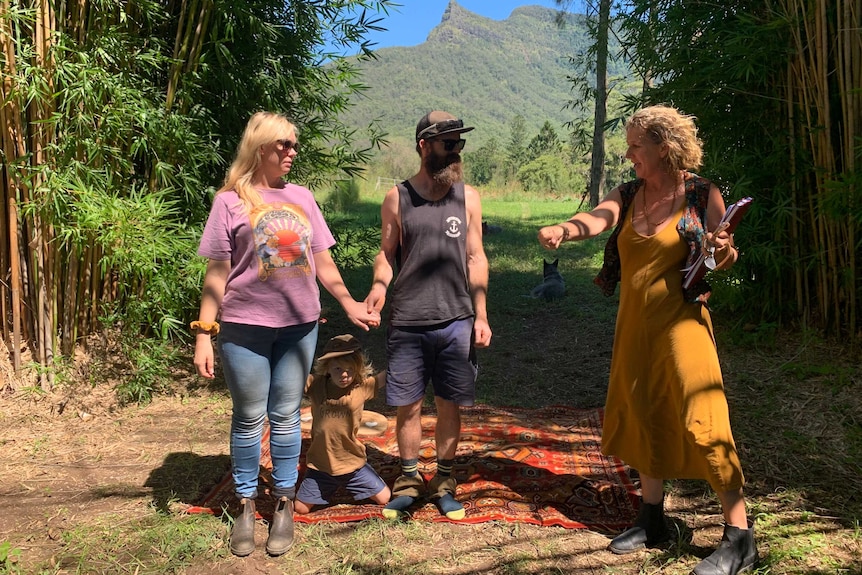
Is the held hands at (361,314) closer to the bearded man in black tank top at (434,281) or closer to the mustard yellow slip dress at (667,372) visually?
the bearded man in black tank top at (434,281)

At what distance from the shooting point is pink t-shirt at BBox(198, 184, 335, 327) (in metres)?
2.39

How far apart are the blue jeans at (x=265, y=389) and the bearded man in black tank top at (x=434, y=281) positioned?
343 mm

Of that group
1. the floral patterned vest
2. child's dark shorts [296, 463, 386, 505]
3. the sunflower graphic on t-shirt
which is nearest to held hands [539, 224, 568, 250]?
the floral patterned vest

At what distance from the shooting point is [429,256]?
8.52 feet

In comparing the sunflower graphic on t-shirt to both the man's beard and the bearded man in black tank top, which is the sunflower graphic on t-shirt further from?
the man's beard

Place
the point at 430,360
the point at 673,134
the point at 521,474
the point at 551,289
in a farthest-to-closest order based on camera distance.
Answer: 1. the point at 551,289
2. the point at 521,474
3. the point at 430,360
4. the point at 673,134

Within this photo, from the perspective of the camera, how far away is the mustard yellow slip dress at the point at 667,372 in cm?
231

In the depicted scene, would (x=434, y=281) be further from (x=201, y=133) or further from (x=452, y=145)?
(x=201, y=133)

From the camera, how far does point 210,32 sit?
14.0 feet

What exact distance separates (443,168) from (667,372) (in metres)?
1.10

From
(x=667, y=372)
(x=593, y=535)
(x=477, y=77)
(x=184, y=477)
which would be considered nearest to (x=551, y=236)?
(x=667, y=372)

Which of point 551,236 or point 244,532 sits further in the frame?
point 244,532

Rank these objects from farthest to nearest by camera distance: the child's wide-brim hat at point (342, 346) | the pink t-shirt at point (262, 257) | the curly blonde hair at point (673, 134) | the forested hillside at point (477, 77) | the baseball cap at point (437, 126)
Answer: the forested hillside at point (477, 77), the child's wide-brim hat at point (342, 346), the baseball cap at point (437, 126), the pink t-shirt at point (262, 257), the curly blonde hair at point (673, 134)

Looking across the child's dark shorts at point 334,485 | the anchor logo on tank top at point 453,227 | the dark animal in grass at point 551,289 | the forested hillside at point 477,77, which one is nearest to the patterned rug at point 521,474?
the child's dark shorts at point 334,485
